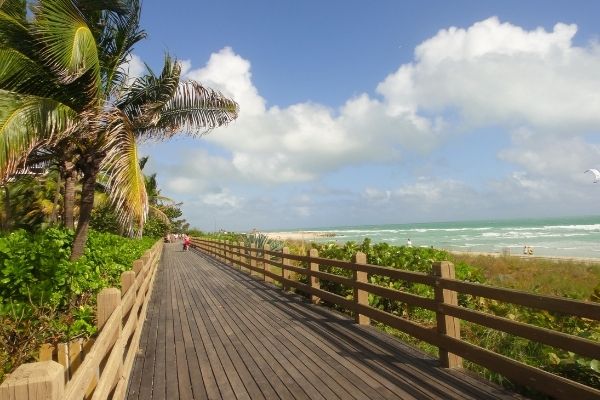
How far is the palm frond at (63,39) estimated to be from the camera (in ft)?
22.7

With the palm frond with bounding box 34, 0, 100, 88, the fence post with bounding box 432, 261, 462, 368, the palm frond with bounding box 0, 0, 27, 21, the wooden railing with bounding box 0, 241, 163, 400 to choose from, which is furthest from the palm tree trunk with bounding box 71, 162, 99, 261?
the fence post with bounding box 432, 261, 462, 368

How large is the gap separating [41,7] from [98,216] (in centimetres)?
1976

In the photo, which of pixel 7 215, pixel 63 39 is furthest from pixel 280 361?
pixel 7 215

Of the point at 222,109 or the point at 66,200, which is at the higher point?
the point at 222,109

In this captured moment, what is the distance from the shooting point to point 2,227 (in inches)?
920

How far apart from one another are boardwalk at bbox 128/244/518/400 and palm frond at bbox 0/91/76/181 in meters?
3.38

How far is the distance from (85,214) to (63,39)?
10.0 ft

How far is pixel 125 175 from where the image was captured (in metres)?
7.57

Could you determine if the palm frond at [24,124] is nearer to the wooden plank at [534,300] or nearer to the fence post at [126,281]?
the fence post at [126,281]

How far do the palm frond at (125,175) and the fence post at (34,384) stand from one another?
19.3 ft

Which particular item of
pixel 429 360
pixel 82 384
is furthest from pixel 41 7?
pixel 429 360

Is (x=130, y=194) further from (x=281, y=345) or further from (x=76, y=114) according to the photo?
(x=281, y=345)

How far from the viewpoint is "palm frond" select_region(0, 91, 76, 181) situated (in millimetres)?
6730

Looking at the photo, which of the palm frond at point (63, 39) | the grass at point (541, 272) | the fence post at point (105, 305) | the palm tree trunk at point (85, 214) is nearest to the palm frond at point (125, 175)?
the palm tree trunk at point (85, 214)
